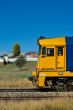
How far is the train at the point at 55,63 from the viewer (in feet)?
70.3

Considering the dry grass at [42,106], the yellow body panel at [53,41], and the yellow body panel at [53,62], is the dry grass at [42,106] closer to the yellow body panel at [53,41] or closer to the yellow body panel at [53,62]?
the yellow body panel at [53,62]

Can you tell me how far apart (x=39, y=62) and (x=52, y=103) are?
741cm

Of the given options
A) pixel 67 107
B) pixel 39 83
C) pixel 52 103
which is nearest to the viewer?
pixel 67 107

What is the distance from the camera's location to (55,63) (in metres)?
21.8

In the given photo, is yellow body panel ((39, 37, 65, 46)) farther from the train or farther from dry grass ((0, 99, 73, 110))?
dry grass ((0, 99, 73, 110))

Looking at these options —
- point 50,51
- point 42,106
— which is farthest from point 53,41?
point 42,106

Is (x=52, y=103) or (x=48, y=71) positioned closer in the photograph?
(x=52, y=103)

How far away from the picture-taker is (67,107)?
539 inches

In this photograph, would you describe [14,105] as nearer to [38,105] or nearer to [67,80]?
[38,105]

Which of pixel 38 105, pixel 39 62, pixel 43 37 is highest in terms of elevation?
pixel 43 37

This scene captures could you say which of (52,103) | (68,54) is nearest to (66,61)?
(68,54)

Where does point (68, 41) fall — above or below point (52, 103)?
above

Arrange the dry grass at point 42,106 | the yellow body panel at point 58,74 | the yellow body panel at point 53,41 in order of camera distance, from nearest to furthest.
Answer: the dry grass at point 42,106, the yellow body panel at point 58,74, the yellow body panel at point 53,41

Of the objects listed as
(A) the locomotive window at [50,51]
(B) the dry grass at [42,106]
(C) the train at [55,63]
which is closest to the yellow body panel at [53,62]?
(C) the train at [55,63]
